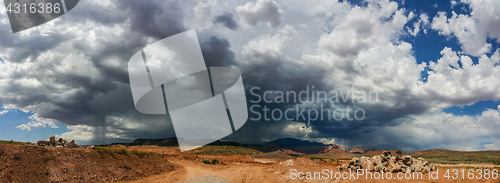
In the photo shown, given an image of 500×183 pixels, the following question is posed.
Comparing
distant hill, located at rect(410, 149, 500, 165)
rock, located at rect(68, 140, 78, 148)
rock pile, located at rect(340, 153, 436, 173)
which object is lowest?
distant hill, located at rect(410, 149, 500, 165)

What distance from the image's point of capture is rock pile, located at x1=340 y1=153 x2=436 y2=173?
18.6 meters

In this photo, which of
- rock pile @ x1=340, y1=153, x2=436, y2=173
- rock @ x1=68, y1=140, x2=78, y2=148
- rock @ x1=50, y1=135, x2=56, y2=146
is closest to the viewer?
rock @ x1=50, y1=135, x2=56, y2=146

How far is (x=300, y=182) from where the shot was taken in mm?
18062

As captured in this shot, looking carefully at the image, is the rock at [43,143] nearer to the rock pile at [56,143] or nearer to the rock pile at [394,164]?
the rock pile at [56,143]

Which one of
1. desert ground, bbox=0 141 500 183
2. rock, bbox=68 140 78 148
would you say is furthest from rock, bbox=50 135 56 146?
desert ground, bbox=0 141 500 183

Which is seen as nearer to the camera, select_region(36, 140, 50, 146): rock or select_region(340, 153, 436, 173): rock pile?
select_region(36, 140, 50, 146): rock

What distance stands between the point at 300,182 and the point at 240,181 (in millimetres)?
4547

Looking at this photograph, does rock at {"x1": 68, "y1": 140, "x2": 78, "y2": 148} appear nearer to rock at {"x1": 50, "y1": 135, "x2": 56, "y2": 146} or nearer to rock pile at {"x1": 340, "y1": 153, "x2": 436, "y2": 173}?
rock at {"x1": 50, "y1": 135, "x2": 56, "y2": 146}

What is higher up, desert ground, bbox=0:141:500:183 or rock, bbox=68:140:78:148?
rock, bbox=68:140:78:148

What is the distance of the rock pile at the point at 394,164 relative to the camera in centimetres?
1864

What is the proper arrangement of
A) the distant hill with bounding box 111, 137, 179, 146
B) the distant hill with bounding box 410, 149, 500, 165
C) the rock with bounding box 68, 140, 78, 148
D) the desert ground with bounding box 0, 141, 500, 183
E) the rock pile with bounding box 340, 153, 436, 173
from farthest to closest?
the distant hill with bounding box 111, 137, 179, 146 < the distant hill with bounding box 410, 149, 500, 165 < the rock pile with bounding box 340, 153, 436, 173 < the rock with bounding box 68, 140, 78, 148 < the desert ground with bounding box 0, 141, 500, 183

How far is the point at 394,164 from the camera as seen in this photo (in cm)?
1900

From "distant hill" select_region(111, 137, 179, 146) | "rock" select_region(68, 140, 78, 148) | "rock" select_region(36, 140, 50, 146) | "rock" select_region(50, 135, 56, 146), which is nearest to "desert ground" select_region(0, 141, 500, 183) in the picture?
"rock" select_region(68, 140, 78, 148)

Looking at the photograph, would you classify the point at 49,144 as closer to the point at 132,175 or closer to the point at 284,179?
the point at 132,175
